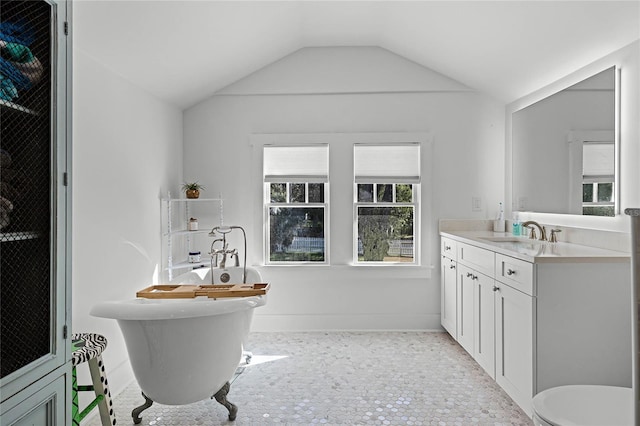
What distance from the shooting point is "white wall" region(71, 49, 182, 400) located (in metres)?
2.48

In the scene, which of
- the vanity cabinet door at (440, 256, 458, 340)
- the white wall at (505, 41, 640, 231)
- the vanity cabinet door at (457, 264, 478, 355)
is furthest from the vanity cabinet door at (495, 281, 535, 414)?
the vanity cabinet door at (440, 256, 458, 340)

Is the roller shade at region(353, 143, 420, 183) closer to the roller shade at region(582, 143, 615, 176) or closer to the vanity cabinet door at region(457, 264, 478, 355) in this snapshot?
the vanity cabinet door at region(457, 264, 478, 355)

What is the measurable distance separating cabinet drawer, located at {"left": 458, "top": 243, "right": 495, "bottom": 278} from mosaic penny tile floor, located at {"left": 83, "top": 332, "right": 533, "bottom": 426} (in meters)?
0.81

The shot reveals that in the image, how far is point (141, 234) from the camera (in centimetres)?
331

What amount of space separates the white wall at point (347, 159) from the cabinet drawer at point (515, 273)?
4.92 ft

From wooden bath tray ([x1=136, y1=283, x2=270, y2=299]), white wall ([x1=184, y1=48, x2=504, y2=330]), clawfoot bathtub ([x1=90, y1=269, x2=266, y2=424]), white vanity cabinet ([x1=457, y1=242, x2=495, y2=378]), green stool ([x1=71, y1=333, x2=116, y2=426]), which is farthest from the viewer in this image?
white wall ([x1=184, y1=48, x2=504, y2=330])

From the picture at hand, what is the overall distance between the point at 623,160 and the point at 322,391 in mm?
2438

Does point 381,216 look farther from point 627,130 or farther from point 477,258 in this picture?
point 627,130

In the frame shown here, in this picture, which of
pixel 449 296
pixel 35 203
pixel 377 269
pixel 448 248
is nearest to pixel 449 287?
pixel 449 296

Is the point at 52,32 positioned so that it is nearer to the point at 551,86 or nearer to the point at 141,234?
the point at 141,234

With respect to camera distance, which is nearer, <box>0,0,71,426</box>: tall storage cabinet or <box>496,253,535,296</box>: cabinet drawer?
<box>0,0,71,426</box>: tall storage cabinet

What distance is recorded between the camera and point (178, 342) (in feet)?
7.25

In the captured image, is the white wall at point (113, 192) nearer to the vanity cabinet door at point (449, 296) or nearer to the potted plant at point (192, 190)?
the potted plant at point (192, 190)

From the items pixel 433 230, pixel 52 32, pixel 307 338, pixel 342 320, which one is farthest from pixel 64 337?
pixel 433 230
